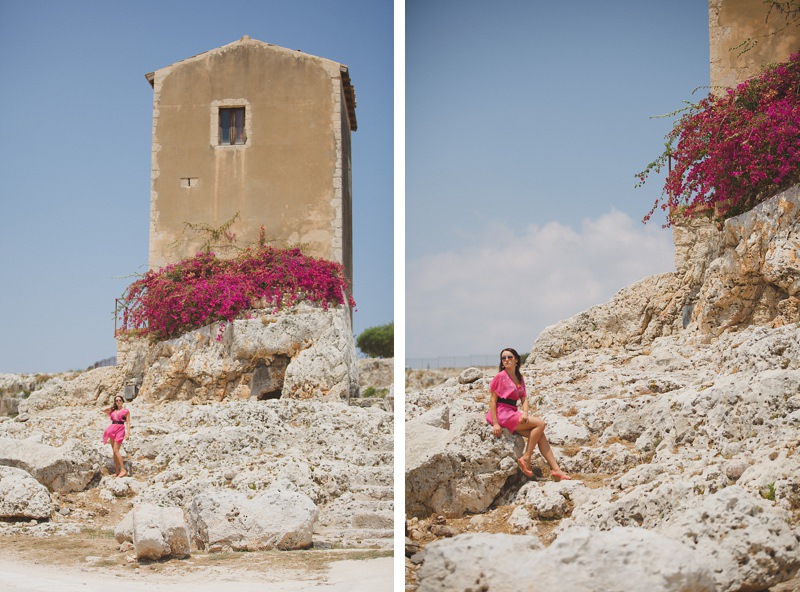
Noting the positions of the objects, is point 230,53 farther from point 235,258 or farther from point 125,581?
point 125,581

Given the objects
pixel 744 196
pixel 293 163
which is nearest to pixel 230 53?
pixel 293 163

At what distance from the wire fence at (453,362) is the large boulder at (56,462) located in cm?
282

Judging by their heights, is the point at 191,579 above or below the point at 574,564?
below

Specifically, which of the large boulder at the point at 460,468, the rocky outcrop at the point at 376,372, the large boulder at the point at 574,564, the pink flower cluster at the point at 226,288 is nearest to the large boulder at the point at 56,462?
the pink flower cluster at the point at 226,288

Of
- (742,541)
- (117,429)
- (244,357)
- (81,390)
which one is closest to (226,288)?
(244,357)

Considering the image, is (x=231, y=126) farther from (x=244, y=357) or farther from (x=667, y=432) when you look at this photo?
(x=667, y=432)

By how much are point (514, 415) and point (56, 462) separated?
389 cm

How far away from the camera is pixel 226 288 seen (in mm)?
10070

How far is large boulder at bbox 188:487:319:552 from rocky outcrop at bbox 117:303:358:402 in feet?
10.2

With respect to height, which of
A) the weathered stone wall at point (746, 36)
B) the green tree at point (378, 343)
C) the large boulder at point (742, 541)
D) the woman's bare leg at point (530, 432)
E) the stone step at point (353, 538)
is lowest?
the stone step at point (353, 538)

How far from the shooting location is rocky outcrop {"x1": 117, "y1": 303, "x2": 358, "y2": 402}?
377 inches

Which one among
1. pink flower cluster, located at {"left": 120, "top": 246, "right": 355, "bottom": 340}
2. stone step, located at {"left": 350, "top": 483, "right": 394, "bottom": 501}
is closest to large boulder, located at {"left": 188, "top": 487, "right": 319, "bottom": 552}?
stone step, located at {"left": 350, "top": 483, "right": 394, "bottom": 501}

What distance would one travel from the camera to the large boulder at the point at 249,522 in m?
6.16

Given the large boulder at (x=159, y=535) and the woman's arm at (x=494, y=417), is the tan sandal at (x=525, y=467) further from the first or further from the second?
the large boulder at (x=159, y=535)
